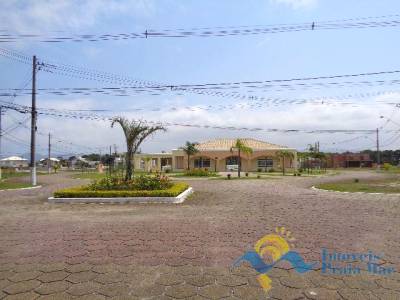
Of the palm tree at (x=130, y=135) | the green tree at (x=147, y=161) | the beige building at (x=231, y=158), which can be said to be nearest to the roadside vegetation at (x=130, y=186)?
the palm tree at (x=130, y=135)

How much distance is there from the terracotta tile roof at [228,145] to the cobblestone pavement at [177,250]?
4689 centimetres

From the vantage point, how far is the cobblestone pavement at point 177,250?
15.7ft

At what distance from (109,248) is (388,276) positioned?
4805mm

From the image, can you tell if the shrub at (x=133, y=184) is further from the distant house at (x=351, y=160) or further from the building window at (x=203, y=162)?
the distant house at (x=351, y=160)

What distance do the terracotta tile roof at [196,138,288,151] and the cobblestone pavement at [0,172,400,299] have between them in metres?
46.9

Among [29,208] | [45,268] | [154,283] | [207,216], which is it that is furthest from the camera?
[29,208]

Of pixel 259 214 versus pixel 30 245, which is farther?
pixel 259 214

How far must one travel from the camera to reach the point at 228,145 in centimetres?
6116

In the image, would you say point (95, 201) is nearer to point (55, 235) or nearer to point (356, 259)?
point (55, 235)

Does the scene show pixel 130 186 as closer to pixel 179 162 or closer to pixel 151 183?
pixel 151 183

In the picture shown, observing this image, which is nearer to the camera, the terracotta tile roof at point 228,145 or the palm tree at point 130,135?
the palm tree at point 130,135

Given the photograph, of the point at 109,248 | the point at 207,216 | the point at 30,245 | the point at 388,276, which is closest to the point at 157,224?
the point at 207,216

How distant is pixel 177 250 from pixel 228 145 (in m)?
54.8

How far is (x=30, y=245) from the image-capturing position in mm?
7215
